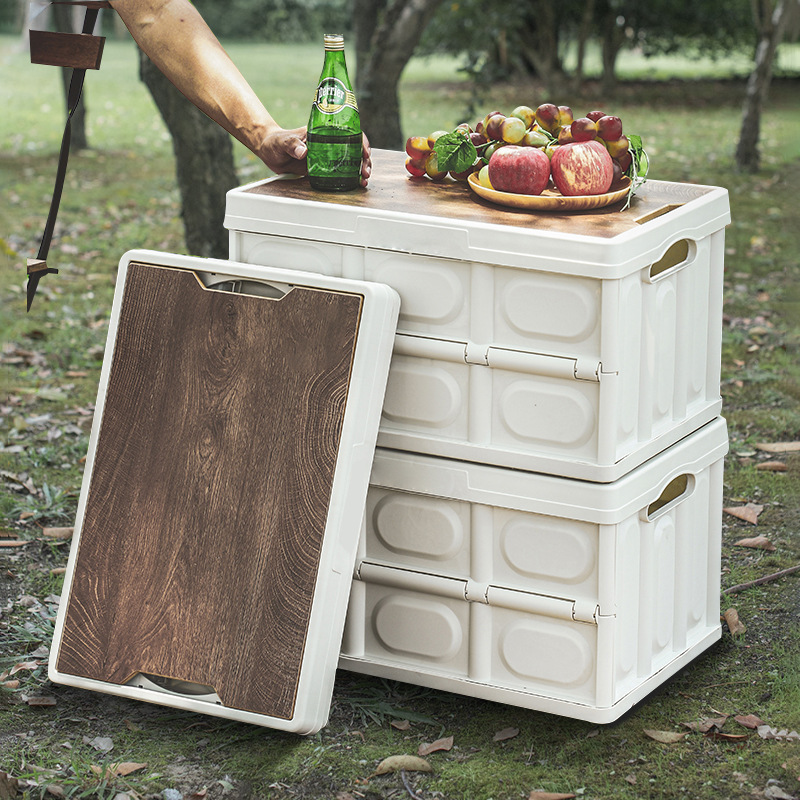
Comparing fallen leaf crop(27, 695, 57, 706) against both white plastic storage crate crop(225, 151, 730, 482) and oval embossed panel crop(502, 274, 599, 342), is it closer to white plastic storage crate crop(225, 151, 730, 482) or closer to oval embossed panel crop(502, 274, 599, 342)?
white plastic storage crate crop(225, 151, 730, 482)

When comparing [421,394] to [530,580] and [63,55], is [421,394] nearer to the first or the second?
[530,580]

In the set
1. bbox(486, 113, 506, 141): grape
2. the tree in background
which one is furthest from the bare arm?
the tree in background

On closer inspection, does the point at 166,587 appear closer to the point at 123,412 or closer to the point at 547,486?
the point at 123,412

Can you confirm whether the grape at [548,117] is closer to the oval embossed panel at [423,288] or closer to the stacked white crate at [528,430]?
the stacked white crate at [528,430]

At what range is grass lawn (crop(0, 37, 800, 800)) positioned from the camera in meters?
2.48

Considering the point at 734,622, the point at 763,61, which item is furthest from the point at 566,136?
the point at 763,61

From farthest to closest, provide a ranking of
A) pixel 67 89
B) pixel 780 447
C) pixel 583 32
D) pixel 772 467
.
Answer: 1. pixel 583 32
2. pixel 67 89
3. pixel 780 447
4. pixel 772 467

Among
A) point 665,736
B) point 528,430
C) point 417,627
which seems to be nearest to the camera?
point 528,430

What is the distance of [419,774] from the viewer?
8.21 ft

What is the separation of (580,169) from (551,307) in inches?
15.1

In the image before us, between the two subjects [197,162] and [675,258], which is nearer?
[675,258]

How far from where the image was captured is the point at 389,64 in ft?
21.6

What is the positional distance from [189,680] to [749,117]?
7.98 meters

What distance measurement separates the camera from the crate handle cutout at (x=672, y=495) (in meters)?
2.67
